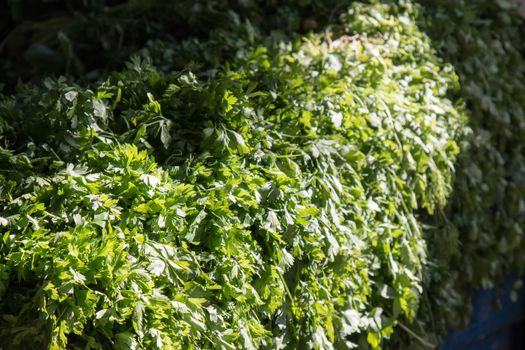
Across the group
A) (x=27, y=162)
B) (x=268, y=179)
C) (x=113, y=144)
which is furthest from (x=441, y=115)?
(x=27, y=162)

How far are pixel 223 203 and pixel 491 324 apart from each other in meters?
2.61

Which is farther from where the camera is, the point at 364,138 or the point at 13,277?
the point at 364,138

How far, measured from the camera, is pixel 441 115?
11.7 feet

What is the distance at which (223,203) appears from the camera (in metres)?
2.29

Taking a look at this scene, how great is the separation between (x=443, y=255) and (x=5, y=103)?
1.87 metres

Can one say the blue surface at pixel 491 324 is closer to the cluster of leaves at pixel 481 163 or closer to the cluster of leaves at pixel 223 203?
the cluster of leaves at pixel 481 163

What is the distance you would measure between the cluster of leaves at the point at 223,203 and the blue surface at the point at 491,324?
36.0 inches

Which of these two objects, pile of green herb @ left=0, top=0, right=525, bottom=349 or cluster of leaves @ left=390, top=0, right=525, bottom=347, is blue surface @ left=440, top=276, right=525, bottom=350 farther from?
pile of green herb @ left=0, top=0, right=525, bottom=349

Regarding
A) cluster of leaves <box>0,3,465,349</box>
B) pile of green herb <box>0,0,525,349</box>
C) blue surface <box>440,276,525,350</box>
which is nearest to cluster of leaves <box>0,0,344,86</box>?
pile of green herb <box>0,0,525,349</box>

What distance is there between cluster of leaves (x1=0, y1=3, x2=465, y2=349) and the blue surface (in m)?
0.92

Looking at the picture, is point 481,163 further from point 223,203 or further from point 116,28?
point 223,203

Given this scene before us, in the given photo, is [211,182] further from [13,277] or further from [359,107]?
[359,107]

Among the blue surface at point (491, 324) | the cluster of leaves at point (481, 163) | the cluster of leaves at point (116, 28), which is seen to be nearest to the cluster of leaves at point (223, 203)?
the cluster of leaves at point (481, 163)

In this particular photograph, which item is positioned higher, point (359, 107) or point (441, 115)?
point (359, 107)
